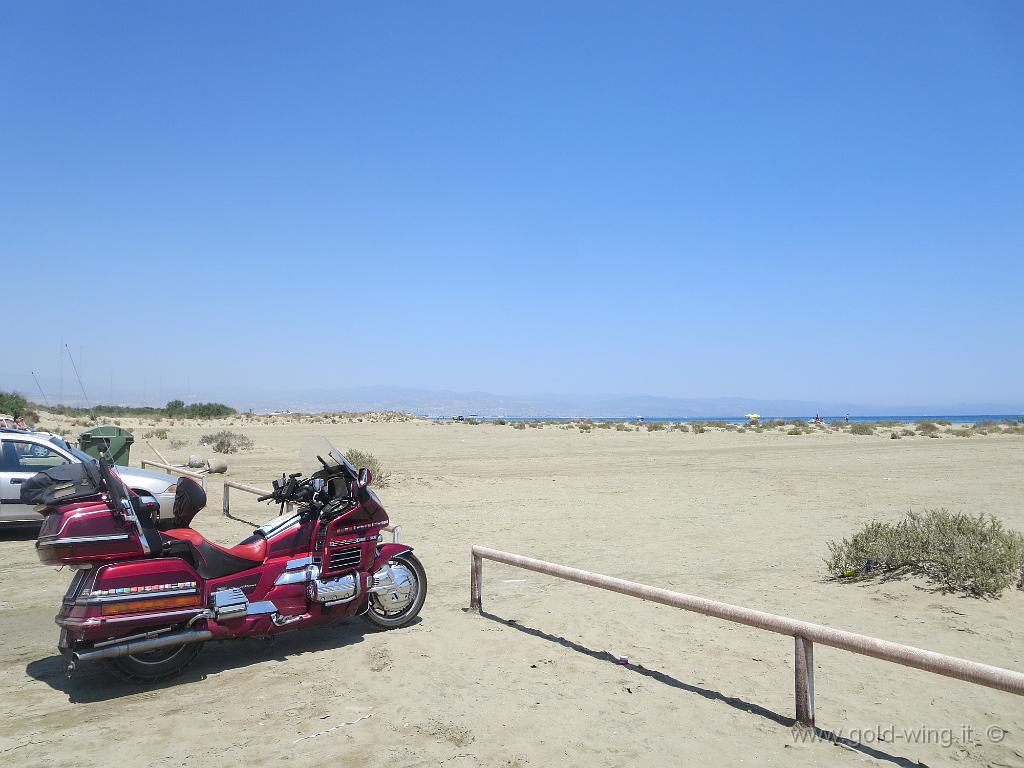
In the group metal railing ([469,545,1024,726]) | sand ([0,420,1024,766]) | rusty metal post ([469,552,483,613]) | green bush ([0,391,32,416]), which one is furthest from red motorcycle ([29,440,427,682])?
green bush ([0,391,32,416])

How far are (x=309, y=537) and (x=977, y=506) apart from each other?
44.9 ft

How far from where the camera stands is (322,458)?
21.4ft

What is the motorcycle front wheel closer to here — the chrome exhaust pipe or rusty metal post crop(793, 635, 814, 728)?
→ the chrome exhaust pipe

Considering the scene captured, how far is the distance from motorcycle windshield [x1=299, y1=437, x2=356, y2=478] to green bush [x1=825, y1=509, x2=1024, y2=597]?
6.17 meters

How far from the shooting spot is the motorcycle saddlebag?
17.6ft

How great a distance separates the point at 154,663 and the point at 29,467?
737 centimetres

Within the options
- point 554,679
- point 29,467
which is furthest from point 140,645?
point 29,467


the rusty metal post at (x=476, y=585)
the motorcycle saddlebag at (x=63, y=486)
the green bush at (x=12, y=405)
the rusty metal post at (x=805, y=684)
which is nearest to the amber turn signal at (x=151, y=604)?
the motorcycle saddlebag at (x=63, y=486)

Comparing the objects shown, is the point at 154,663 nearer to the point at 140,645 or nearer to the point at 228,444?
the point at 140,645

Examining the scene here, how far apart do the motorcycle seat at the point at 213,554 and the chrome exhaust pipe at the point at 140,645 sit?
16.5 inches

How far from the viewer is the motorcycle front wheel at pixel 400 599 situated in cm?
686

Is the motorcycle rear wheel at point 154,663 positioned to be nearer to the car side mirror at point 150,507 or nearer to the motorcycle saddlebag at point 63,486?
the car side mirror at point 150,507

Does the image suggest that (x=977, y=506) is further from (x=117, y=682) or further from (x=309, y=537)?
(x=117, y=682)

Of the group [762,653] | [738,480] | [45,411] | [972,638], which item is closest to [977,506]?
[738,480]
